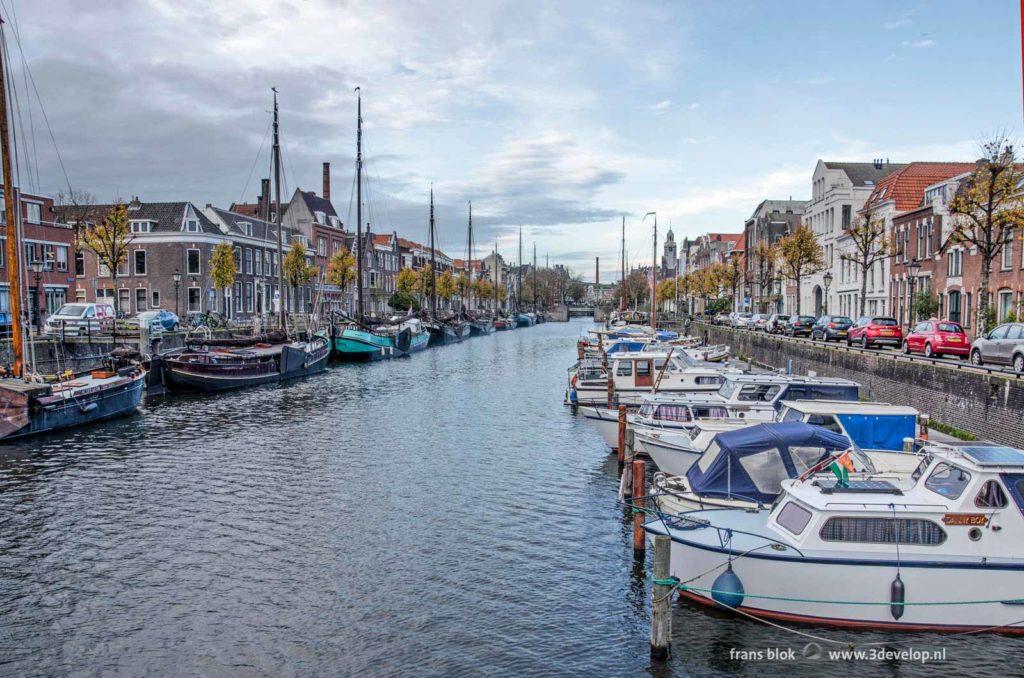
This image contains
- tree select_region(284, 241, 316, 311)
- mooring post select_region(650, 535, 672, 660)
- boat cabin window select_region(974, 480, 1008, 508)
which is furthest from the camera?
tree select_region(284, 241, 316, 311)

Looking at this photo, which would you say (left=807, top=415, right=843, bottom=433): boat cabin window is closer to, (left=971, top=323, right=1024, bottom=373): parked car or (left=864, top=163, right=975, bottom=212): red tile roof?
(left=971, top=323, right=1024, bottom=373): parked car

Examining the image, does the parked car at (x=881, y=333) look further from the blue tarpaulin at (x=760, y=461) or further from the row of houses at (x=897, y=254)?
the blue tarpaulin at (x=760, y=461)

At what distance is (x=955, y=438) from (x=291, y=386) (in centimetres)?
3487

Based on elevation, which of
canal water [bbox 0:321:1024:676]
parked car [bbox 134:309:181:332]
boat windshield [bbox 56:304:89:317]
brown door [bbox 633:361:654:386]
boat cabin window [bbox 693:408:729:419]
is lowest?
canal water [bbox 0:321:1024:676]

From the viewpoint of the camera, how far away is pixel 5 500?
21.1 m

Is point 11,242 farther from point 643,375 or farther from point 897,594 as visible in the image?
point 897,594

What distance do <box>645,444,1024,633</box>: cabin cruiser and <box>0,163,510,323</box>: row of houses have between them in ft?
155

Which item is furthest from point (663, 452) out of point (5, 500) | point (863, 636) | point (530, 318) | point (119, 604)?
point (530, 318)

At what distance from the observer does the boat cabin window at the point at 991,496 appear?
510 inches

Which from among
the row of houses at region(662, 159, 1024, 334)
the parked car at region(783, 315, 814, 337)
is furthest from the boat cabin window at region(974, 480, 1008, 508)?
the parked car at region(783, 315, 814, 337)

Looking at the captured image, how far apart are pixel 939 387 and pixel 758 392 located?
248 inches

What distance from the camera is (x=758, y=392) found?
26375 millimetres

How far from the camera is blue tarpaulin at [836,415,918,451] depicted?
20891 millimetres

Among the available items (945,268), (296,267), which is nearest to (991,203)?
(945,268)
